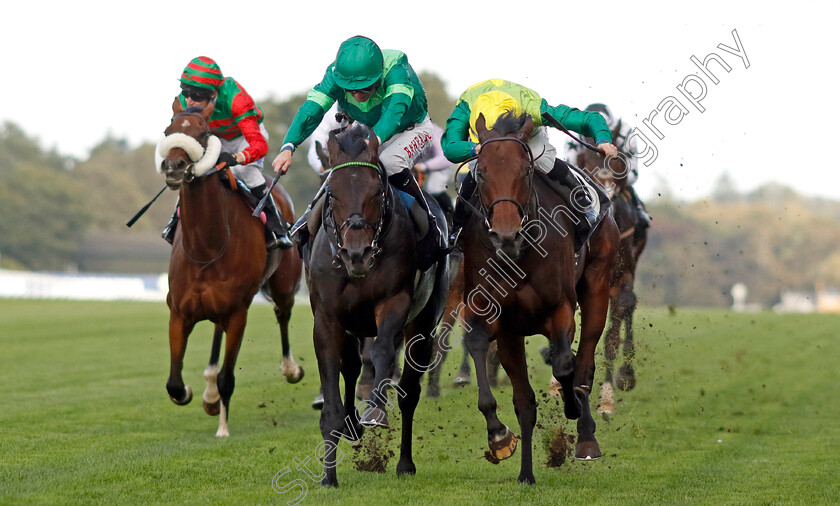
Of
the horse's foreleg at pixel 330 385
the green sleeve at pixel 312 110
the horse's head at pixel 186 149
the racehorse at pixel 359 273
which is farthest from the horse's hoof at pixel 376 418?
the horse's head at pixel 186 149

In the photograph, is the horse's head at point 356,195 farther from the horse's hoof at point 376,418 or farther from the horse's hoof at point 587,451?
the horse's hoof at point 587,451

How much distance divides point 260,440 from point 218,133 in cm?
267

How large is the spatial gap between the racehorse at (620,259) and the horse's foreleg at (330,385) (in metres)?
3.99

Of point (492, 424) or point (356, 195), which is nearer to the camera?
point (356, 195)

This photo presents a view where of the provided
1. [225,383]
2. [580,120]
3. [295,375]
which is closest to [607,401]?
[295,375]

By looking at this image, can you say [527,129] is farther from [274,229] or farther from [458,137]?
[274,229]

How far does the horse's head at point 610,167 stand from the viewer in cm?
1017

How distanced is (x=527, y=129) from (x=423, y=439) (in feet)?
10.9

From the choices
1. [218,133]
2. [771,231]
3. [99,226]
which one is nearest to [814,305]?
[771,231]

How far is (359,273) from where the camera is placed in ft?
19.7

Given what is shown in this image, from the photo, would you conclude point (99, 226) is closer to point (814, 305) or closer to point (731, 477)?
point (814, 305)

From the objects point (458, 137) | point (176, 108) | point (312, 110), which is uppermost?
point (176, 108)

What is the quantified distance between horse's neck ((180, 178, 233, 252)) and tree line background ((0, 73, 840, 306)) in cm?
4830

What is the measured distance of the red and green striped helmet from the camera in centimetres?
846
